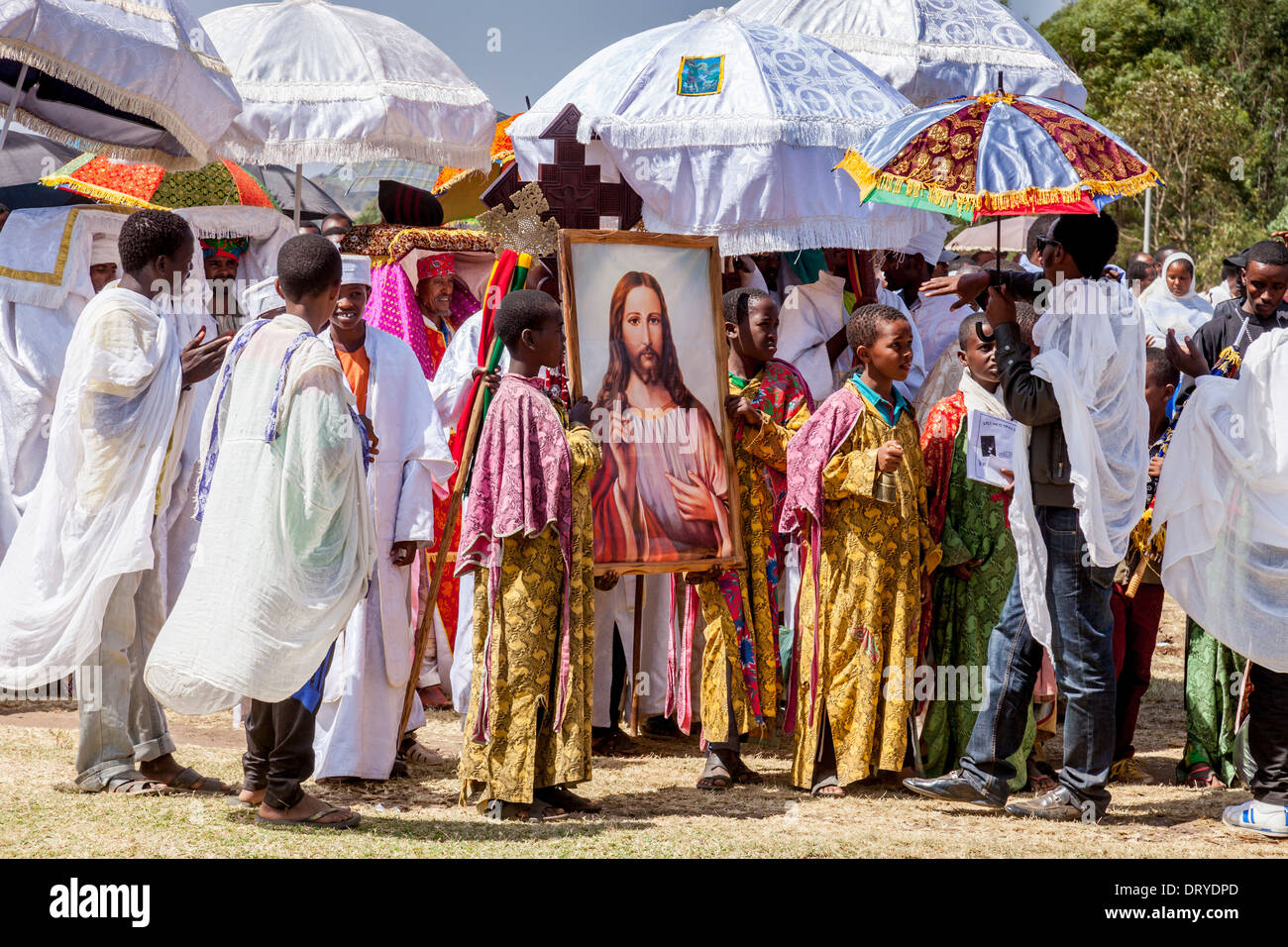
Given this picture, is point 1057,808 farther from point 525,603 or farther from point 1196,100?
point 1196,100

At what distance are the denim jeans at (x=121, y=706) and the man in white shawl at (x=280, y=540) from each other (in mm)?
822

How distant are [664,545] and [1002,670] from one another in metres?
1.54

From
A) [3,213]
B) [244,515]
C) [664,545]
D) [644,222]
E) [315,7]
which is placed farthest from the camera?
[315,7]

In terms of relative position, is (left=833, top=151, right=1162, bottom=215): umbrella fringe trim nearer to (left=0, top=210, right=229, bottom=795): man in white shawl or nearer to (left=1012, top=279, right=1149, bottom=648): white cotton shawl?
(left=1012, top=279, right=1149, bottom=648): white cotton shawl

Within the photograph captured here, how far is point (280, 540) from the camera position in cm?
527

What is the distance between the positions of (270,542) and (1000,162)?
322 centimetres

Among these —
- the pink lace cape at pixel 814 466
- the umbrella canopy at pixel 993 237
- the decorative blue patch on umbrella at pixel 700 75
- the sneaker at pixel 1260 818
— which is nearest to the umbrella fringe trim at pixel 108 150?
the decorative blue patch on umbrella at pixel 700 75

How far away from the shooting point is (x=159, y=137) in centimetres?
716

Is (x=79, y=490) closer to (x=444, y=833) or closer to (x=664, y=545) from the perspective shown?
(x=444, y=833)

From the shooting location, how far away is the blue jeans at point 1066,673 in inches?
232

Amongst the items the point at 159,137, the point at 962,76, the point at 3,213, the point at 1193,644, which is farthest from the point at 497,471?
the point at 962,76

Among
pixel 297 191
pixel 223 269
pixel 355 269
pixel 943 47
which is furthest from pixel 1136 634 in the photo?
pixel 223 269

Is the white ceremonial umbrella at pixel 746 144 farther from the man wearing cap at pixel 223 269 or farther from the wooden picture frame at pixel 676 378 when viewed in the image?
the man wearing cap at pixel 223 269

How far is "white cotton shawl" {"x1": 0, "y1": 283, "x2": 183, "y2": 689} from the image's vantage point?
591 cm
